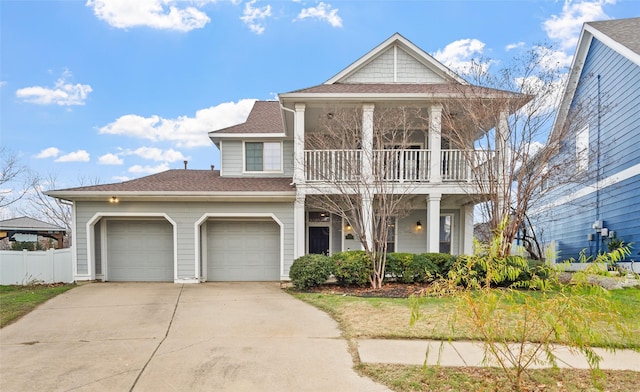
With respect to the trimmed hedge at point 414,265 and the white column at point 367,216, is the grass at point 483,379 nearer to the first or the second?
the trimmed hedge at point 414,265

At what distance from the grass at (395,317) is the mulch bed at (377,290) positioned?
0.46 m

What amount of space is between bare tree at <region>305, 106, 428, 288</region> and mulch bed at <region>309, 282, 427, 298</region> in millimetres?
320

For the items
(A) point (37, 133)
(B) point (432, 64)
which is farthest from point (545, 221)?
(A) point (37, 133)

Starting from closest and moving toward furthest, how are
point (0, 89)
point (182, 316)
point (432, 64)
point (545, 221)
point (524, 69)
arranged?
point (182, 316) → point (524, 69) → point (432, 64) → point (0, 89) → point (545, 221)

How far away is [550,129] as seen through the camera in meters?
8.88

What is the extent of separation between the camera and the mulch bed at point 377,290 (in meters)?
7.80

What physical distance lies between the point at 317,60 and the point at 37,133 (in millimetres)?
16829

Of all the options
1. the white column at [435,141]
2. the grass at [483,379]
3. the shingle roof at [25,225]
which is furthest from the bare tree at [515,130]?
the shingle roof at [25,225]

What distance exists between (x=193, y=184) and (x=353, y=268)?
6.01 meters

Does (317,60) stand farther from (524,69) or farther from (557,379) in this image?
(557,379)

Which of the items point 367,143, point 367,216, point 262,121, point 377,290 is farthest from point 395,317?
point 262,121

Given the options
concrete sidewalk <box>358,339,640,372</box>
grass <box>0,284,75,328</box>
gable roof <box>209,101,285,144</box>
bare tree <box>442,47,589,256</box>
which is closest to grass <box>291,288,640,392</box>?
concrete sidewalk <box>358,339,640,372</box>

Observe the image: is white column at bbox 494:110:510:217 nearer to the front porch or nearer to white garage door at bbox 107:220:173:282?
the front porch

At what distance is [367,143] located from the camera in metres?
9.51
